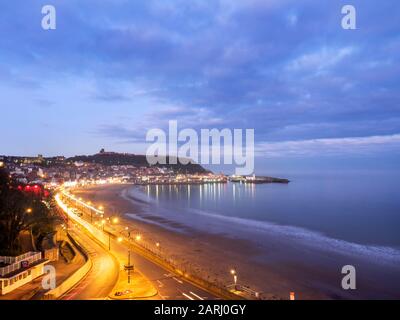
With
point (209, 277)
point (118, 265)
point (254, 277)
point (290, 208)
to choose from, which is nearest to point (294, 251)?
point (254, 277)

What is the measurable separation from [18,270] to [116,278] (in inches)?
172

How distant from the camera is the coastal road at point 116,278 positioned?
44.9 ft

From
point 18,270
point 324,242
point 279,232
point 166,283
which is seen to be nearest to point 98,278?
point 166,283

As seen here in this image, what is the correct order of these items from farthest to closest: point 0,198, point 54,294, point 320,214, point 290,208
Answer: point 290,208 < point 320,214 < point 0,198 < point 54,294

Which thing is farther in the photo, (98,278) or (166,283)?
(98,278)

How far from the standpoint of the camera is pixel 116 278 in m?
15.7

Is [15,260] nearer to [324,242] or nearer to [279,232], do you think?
[324,242]

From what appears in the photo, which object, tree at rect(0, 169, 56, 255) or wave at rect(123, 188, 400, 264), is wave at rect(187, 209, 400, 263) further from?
tree at rect(0, 169, 56, 255)

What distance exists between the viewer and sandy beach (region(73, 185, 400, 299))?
18.2 m

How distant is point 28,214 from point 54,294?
1232 centimetres

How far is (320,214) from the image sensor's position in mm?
46781

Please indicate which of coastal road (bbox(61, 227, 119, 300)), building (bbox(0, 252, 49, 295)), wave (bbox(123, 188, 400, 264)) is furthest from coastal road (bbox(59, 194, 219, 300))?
wave (bbox(123, 188, 400, 264))

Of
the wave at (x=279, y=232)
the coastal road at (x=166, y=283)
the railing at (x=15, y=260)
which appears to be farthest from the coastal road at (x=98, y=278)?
the wave at (x=279, y=232)
